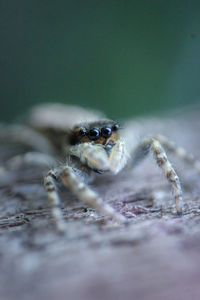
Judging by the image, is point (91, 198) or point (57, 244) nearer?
point (57, 244)

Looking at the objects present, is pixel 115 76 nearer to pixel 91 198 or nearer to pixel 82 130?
pixel 82 130

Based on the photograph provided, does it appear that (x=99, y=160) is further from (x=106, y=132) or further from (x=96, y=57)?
(x=96, y=57)

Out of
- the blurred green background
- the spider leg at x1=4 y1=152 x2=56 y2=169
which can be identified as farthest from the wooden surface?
the blurred green background

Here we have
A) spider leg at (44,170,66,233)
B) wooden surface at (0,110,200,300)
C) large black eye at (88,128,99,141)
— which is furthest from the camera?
large black eye at (88,128,99,141)

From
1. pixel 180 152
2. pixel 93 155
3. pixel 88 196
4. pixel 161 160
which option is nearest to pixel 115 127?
pixel 93 155

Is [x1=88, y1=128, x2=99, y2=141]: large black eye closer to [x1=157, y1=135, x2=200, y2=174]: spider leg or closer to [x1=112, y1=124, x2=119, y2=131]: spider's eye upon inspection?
[x1=112, y1=124, x2=119, y2=131]: spider's eye

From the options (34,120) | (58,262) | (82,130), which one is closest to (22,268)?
(58,262)

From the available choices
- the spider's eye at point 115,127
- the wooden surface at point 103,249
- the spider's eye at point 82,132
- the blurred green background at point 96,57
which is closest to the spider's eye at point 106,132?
the spider's eye at point 115,127
